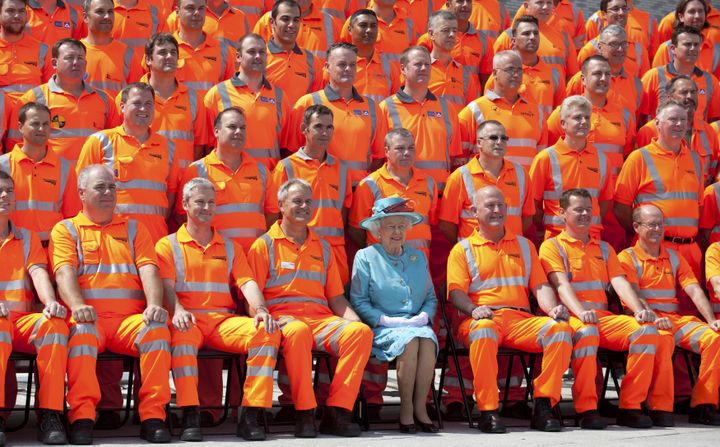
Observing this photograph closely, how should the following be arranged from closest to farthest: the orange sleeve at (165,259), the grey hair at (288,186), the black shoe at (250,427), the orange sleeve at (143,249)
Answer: the black shoe at (250,427) < the orange sleeve at (143,249) < the orange sleeve at (165,259) < the grey hair at (288,186)

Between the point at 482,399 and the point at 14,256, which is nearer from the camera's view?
the point at 14,256

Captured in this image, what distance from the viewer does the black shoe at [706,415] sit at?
900 cm

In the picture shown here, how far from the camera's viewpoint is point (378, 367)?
866 centimetres

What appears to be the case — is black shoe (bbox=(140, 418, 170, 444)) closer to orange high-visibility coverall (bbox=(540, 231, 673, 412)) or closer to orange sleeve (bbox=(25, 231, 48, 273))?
orange sleeve (bbox=(25, 231, 48, 273))

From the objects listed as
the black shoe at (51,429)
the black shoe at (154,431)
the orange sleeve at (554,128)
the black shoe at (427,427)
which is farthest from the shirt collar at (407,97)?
the black shoe at (51,429)

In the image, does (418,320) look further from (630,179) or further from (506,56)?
(506,56)

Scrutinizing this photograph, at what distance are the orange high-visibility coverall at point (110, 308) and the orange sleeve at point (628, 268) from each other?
11.7 feet

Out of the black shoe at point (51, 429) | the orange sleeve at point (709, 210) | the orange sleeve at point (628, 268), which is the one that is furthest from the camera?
the orange sleeve at point (709, 210)

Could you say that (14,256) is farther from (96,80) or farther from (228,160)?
(96,80)

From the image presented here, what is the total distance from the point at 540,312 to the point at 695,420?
1.35 meters

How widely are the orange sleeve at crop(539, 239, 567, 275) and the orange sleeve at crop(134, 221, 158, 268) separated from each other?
288 centimetres

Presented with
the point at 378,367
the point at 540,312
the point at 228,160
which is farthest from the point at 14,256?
the point at 540,312

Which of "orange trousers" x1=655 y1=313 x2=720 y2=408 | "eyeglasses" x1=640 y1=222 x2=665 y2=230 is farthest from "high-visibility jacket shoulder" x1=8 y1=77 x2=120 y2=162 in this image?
"orange trousers" x1=655 y1=313 x2=720 y2=408

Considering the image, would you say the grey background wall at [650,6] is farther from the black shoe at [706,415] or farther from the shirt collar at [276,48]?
the black shoe at [706,415]
